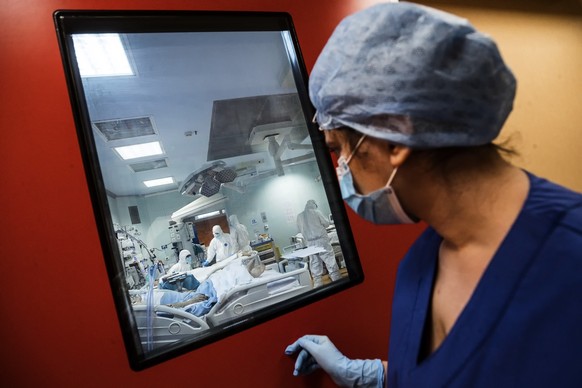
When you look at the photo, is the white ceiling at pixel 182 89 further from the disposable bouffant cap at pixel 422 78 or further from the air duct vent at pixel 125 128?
the disposable bouffant cap at pixel 422 78

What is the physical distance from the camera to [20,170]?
1027mm

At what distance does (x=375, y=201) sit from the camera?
74 centimetres

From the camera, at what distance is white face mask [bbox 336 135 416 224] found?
2.34ft

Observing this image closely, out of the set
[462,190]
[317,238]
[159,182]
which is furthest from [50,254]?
[462,190]

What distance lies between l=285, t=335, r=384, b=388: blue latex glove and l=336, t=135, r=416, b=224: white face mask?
2.20ft

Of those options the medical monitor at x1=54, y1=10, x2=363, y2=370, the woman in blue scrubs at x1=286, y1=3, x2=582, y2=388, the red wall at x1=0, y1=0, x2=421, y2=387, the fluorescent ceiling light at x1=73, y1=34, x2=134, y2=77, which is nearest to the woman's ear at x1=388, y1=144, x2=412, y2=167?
the woman in blue scrubs at x1=286, y1=3, x2=582, y2=388

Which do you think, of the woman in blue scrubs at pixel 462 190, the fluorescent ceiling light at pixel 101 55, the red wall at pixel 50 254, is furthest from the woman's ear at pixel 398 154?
the fluorescent ceiling light at pixel 101 55

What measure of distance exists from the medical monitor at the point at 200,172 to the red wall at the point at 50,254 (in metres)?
0.04

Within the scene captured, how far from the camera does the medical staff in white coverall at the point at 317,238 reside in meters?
1.41

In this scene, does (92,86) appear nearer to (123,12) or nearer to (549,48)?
(123,12)

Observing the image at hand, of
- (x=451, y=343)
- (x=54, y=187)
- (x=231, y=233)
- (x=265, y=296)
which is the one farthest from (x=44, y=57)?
(x=451, y=343)

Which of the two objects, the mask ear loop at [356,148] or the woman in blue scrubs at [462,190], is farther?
the mask ear loop at [356,148]

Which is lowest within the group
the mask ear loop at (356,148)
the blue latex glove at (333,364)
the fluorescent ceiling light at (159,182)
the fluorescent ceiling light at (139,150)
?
the blue latex glove at (333,364)

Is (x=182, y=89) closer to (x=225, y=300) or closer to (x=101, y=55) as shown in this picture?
(x=101, y=55)
